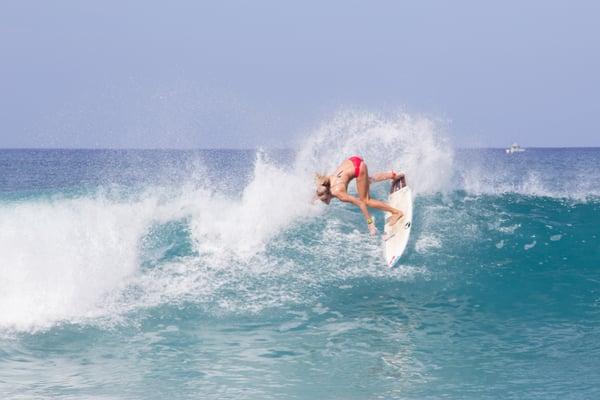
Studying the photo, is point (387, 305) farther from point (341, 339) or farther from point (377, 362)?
point (377, 362)

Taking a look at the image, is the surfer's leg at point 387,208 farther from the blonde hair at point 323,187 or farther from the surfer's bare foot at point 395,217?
the blonde hair at point 323,187

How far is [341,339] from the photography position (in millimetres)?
7891

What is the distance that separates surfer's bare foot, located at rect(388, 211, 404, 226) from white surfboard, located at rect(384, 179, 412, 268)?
0.15ft

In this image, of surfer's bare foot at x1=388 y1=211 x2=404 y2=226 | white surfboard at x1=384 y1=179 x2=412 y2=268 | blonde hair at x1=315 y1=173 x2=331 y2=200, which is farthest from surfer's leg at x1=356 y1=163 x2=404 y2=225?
blonde hair at x1=315 y1=173 x2=331 y2=200

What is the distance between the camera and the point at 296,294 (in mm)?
9531

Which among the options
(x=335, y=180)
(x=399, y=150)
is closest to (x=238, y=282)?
(x=335, y=180)

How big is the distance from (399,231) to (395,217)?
24cm

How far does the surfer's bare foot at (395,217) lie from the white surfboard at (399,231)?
46mm

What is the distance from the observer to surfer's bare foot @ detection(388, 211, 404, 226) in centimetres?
1027

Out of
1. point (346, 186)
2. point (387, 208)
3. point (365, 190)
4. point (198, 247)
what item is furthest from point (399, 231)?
point (198, 247)

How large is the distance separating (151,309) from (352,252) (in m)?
3.76

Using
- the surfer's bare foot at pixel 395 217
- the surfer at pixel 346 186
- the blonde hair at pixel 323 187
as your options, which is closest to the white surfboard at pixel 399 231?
the surfer's bare foot at pixel 395 217

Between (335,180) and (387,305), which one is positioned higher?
(335,180)

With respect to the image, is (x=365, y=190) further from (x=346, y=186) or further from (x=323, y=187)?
(x=323, y=187)
